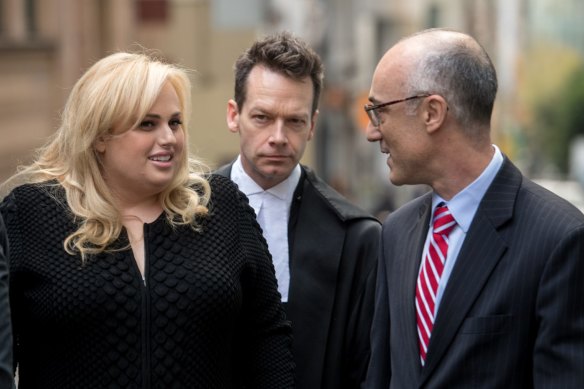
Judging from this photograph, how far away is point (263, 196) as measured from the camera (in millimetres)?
5551

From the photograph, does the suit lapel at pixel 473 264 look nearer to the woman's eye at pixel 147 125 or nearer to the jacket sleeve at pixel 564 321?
the jacket sleeve at pixel 564 321

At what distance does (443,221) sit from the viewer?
15.2 ft

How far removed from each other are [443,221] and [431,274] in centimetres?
18

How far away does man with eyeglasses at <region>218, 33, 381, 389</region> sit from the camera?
5375 millimetres

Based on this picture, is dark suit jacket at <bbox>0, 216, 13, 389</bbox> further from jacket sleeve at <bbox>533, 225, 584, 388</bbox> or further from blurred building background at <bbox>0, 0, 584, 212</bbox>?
blurred building background at <bbox>0, 0, 584, 212</bbox>

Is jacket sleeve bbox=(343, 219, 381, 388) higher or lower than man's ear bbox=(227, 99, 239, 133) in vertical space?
lower

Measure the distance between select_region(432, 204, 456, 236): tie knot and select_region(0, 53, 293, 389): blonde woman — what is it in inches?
24.4

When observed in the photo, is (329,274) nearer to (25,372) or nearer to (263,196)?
(263,196)

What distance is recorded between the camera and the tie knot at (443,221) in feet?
15.1

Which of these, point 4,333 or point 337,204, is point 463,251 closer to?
point 337,204

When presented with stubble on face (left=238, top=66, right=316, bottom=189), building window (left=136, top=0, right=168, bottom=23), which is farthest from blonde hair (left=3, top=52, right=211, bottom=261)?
building window (left=136, top=0, right=168, bottom=23)

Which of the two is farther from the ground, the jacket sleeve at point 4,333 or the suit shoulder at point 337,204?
the jacket sleeve at point 4,333

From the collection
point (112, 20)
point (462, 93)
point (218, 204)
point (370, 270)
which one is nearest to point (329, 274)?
point (370, 270)

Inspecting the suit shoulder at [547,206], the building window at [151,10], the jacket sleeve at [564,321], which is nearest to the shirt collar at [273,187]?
the suit shoulder at [547,206]
